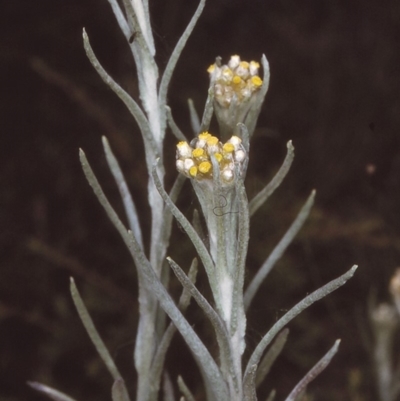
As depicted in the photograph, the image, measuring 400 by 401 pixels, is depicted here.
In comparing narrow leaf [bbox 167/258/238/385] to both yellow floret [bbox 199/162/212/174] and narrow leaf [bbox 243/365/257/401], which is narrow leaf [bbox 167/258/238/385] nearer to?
narrow leaf [bbox 243/365/257/401]

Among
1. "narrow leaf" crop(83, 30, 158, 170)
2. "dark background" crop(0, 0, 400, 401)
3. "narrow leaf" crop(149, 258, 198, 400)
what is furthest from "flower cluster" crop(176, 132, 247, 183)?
"dark background" crop(0, 0, 400, 401)

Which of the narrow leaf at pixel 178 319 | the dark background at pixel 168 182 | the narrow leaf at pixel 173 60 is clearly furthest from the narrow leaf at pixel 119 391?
the dark background at pixel 168 182

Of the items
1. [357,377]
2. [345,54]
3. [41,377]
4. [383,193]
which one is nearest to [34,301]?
[41,377]

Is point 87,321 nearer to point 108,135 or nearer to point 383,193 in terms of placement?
point 108,135

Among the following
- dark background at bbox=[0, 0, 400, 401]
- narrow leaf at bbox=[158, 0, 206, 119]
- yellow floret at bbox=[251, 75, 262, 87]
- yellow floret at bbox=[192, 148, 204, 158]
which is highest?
dark background at bbox=[0, 0, 400, 401]

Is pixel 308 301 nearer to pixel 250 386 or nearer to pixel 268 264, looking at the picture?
pixel 250 386

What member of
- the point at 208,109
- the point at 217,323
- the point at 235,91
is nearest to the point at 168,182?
the point at 235,91

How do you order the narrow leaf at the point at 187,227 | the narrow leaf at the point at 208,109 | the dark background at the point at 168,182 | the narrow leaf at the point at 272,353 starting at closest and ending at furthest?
the narrow leaf at the point at 187,227
the narrow leaf at the point at 208,109
the narrow leaf at the point at 272,353
the dark background at the point at 168,182

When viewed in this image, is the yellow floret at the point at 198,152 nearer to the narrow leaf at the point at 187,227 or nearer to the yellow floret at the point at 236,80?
the narrow leaf at the point at 187,227
